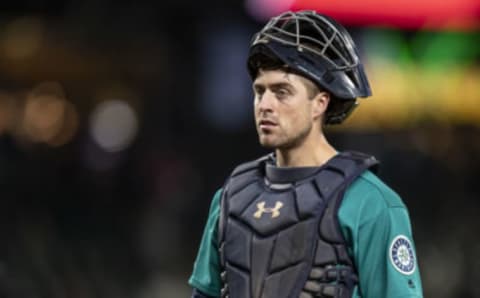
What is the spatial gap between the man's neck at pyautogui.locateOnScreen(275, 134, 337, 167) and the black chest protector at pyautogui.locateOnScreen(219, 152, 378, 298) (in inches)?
1.4

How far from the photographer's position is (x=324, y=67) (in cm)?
475

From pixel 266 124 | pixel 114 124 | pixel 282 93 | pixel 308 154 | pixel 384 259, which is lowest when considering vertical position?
pixel 114 124

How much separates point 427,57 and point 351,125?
137 centimetres

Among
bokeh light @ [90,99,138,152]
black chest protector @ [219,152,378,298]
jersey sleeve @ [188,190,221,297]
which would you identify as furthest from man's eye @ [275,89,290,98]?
bokeh light @ [90,99,138,152]

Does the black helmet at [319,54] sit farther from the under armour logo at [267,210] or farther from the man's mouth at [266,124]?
the under armour logo at [267,210]

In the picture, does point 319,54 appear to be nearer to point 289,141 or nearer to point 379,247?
point 289,141

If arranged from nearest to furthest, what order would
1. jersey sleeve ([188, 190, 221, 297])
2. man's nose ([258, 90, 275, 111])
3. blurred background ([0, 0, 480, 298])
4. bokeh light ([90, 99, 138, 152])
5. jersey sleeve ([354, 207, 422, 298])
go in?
jersey sleeve ([354, 207, 422, 298])
man's nose ([258, 90, 275, 111])
jersey sleeve ([188, 190, 221, 297])
blurred background ([0, 0, 480, 298])
bokeh light ([90, 99, 138, 152])

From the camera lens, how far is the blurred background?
41.7 feet

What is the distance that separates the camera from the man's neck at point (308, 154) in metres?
4.81

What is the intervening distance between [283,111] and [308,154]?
0.69 ft

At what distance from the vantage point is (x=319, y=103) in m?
4.80

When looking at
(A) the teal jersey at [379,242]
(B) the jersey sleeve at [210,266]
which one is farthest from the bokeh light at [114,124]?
(A) the teal jersey at [379,242]

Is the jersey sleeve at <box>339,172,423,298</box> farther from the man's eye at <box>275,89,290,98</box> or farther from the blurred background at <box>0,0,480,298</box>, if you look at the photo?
the blurred background at <box>0,0,480,298</box>

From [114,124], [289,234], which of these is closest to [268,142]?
[289,234]
